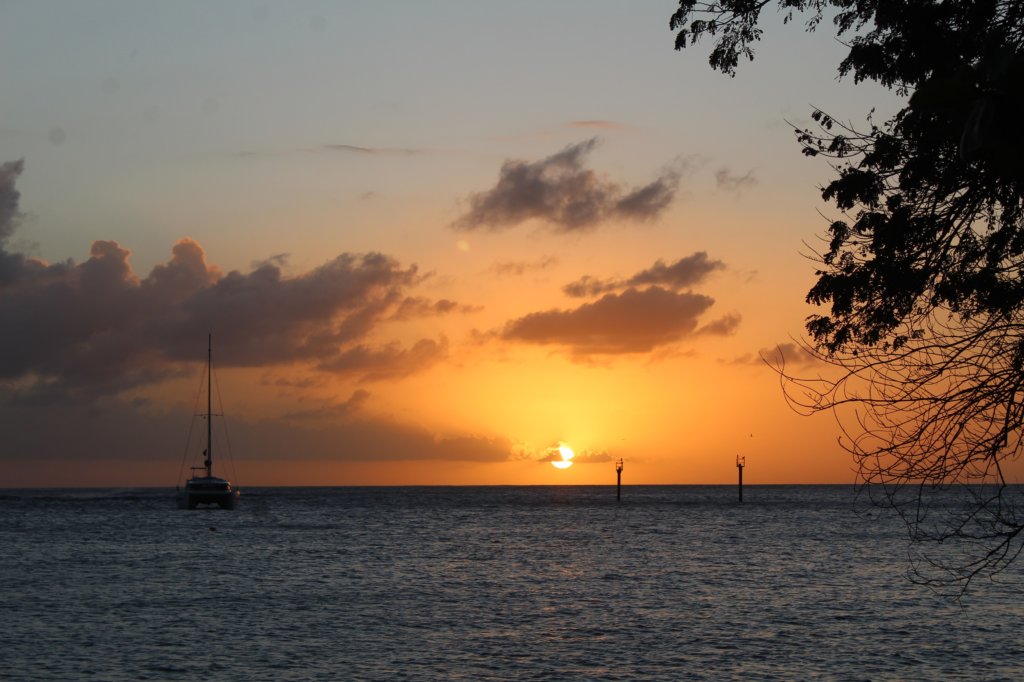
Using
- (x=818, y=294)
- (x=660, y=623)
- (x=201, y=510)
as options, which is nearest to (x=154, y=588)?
(x=660, y=623)

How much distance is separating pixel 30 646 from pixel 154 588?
59.7 ft

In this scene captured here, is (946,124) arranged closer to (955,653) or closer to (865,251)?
(865,251)

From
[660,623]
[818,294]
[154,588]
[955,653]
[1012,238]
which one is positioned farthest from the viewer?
[154,588]

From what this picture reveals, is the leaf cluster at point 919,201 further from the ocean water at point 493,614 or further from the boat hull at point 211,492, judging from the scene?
the boat hull at point 211,492

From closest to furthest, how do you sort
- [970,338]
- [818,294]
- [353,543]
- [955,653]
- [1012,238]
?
[970,338], [1012,238], [818,294], [955,653], [353,543]

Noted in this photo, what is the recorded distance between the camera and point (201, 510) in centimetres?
16350

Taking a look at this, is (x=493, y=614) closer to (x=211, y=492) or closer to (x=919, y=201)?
(x=919, y=201)

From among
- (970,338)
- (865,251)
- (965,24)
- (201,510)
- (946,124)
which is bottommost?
(201,510)

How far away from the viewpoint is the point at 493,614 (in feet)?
137

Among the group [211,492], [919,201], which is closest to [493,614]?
[919,201]

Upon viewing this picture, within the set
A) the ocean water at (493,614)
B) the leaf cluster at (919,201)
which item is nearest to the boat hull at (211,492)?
the ocean water at (493,614)

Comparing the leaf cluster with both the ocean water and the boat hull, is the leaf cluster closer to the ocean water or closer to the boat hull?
the ocean water

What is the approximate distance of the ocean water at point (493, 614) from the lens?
3036cm

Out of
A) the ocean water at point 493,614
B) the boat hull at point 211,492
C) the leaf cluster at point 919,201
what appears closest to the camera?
the leaf cluster at point 919,201
